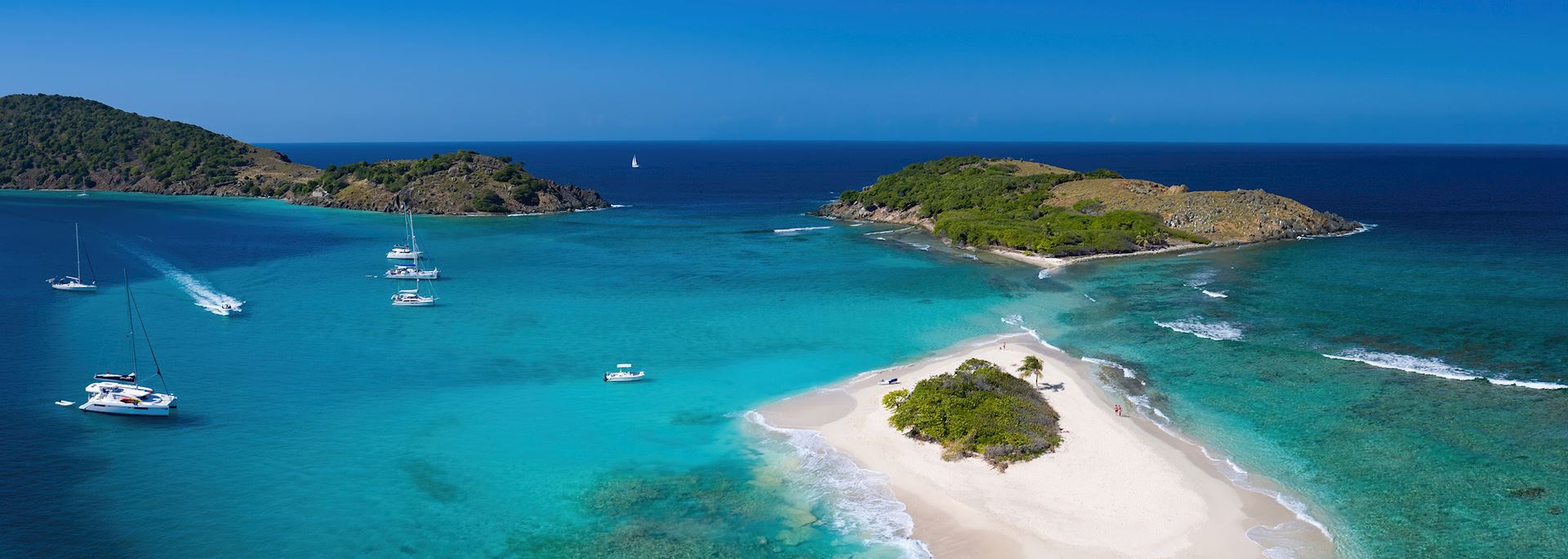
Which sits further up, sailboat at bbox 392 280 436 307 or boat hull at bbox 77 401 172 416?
sailboat at bbox 392 280 436 307

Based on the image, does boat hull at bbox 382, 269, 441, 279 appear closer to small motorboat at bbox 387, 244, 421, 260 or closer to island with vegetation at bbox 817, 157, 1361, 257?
small motorboat at bbox 387, 244, 421, 260

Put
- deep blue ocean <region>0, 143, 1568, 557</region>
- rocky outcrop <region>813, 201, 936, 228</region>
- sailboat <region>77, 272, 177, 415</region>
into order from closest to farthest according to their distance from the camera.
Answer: deep blue ocean <region>0, 143, 1568, 557</region>
sailboat <region>77, 272, 177, 415</region>
rocky outcrop <region>813, 201, 936, 228</region>

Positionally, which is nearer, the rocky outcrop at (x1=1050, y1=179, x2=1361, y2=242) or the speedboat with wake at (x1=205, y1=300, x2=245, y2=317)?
the speedboat with wake at (x1=205, y1=300, x2=245, y2=317)

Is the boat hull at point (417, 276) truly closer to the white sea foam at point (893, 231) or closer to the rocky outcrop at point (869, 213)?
the white sea foam at point (893, 231)

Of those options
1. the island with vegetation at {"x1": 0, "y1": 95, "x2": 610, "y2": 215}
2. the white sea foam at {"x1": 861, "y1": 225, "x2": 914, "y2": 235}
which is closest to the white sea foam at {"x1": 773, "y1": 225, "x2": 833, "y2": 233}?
the white sea foam at {"x1": 861, "y1": 225, "x2": 914, "y2": 235}

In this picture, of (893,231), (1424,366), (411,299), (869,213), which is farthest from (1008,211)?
(411,299)

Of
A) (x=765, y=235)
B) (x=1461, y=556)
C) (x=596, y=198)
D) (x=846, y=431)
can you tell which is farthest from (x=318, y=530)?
(x=596, y=198)

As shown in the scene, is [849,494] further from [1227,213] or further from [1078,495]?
[1227,213]
